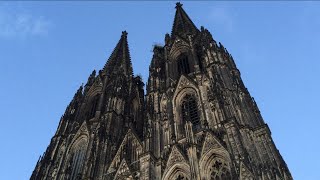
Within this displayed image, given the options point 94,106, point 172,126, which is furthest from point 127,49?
point 172,126

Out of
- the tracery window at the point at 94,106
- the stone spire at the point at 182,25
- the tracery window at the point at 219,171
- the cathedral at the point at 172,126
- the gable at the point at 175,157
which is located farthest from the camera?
the stone spire at the point at 182,25

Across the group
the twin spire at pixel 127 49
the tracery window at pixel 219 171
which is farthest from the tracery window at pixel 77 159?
the twin spire at pixel 127 49

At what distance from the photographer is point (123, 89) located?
36.6 meters

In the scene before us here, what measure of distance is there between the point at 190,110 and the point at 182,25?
14.6m

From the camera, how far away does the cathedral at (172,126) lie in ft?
69.8

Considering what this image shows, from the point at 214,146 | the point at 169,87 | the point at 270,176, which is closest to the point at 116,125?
the point at 169,87

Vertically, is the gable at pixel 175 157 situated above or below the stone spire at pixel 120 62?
below

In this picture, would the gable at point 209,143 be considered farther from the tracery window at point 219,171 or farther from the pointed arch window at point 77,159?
the pointed arch window at point 77,159

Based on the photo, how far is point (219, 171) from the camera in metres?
21.0

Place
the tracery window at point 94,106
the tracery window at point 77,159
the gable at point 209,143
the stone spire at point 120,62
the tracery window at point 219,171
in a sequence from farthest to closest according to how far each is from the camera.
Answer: the stone spire at point 120,62, the tracery window at point 94,106, the tracery window at point 77,159, the gable at point 209,143, the tracery window at point 219,171

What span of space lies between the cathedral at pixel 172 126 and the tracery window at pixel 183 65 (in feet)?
0.32

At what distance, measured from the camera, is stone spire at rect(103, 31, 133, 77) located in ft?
133

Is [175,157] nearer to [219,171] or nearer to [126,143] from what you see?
[219,171]

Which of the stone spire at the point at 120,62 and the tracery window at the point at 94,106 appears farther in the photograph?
the stone spire at the point at 120,62
